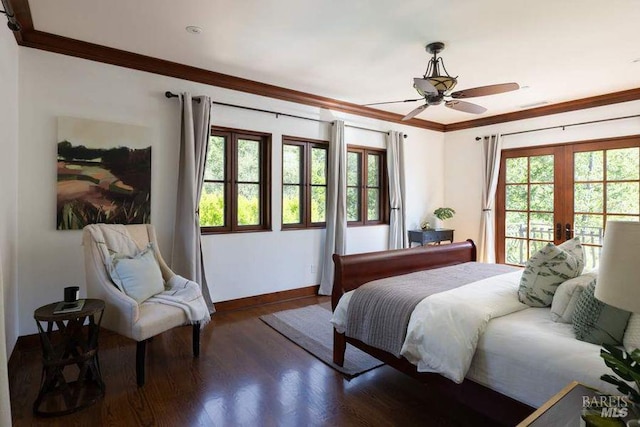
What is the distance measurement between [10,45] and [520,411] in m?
4.07

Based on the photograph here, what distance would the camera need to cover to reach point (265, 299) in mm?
4402

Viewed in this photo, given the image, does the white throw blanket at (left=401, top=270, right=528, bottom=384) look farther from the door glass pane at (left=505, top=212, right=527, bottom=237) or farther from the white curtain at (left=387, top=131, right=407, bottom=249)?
the door glass pane at (left=505, top=212, right=527, bottom=237)

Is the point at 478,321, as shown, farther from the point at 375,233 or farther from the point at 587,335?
the point at 375,233

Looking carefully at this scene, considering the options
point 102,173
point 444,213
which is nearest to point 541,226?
point 444,213

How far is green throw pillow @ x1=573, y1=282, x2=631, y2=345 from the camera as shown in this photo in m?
1.61

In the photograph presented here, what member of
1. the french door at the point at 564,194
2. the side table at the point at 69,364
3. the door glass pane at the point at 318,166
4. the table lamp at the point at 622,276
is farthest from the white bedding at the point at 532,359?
the french door at the point at 564,194

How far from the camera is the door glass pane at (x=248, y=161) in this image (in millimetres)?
4307

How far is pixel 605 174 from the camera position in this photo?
182 inches

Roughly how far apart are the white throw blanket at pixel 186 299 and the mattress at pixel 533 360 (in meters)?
1.95

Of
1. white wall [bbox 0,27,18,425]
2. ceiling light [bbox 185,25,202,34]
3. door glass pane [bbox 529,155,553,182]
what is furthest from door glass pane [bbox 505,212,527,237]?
white wall [bbox 0,27,18,425]

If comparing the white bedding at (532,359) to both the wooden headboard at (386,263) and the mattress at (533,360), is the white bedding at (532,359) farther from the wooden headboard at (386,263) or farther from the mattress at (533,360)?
the wooden headboard at (386,263)

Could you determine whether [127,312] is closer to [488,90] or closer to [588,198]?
[488,90]

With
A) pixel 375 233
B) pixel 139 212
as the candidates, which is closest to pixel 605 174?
pixel 375 233

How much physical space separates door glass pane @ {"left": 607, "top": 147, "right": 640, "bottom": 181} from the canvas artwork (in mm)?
5512
